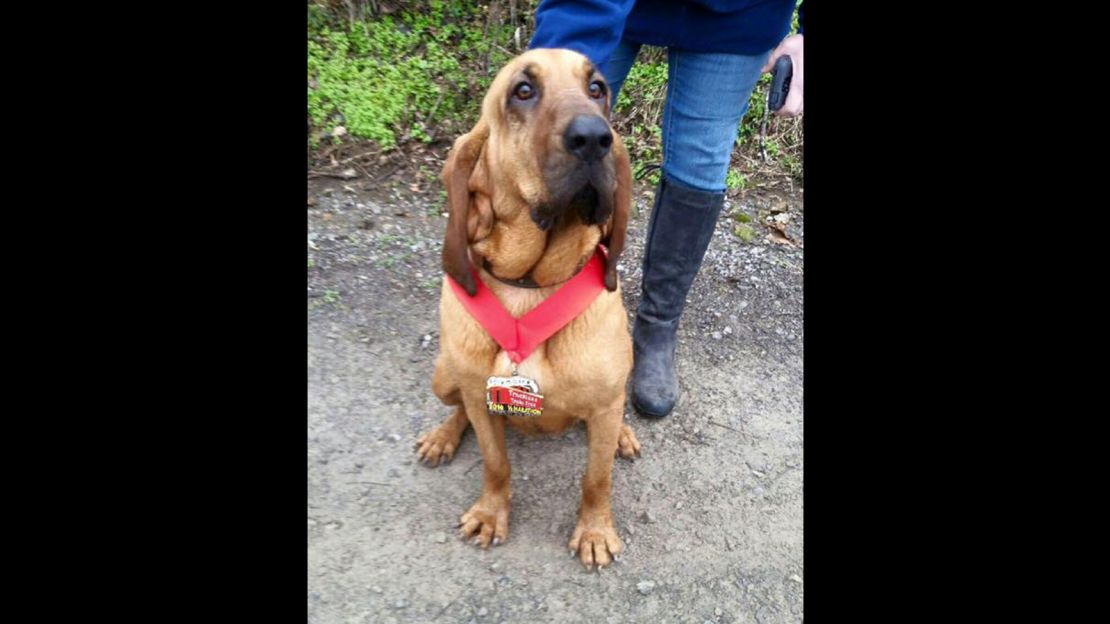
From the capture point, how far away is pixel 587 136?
1895 millimetres

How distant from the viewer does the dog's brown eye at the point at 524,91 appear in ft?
6.75

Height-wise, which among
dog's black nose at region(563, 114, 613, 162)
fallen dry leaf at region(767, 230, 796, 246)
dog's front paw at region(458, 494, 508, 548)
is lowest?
dog's front paw at region(458, 494, 508, 548)

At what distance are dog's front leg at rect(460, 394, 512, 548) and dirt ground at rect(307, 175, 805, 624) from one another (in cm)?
6

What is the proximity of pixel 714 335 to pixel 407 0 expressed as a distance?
4162mm

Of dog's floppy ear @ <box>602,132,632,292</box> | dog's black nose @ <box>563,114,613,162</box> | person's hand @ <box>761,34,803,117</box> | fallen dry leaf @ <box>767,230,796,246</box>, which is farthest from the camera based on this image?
fallen dry leaf @ <box>767,230,796,246</box>

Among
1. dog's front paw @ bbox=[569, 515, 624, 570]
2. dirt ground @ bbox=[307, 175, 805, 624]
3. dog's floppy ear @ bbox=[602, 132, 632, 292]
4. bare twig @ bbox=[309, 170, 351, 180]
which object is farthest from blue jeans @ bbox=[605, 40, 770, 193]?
bare twig @ bbox=[309, 170, 351, 180]

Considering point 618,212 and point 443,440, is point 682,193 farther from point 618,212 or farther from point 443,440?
point 443,440

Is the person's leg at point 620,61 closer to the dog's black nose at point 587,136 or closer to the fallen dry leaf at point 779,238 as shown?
the dog's black nose at point 587,136

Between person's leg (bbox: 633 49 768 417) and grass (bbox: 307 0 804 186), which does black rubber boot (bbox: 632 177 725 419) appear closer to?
person's leg (bbox: 633 49 768 417)

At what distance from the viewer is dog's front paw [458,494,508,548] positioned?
2.70 meters

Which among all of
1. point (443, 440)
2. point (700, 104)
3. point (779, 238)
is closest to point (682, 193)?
point (700, 104)

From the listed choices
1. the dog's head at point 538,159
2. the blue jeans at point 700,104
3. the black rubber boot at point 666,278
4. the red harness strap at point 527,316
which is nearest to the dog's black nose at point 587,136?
the dog's head at point 538,159

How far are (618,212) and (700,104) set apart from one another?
895 millimetres

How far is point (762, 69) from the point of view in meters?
2.88
